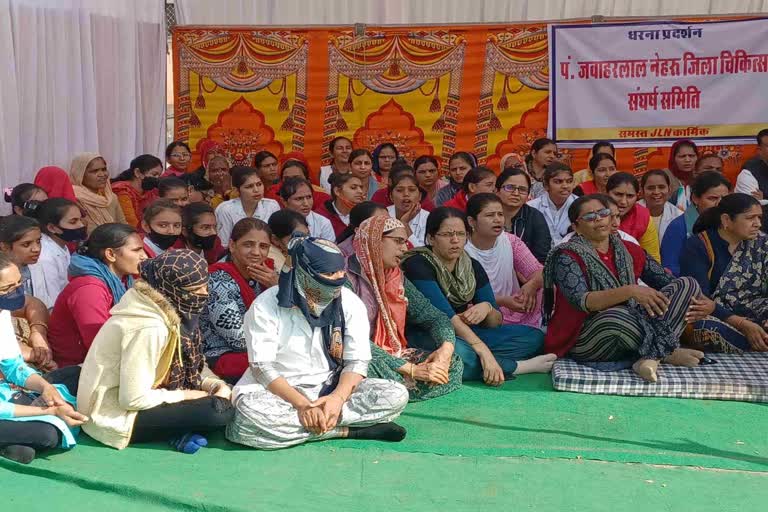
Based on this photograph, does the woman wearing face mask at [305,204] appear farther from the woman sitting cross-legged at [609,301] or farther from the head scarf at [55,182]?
the woman sitting cross-legged at [609,301]

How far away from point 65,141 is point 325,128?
7.38 ft

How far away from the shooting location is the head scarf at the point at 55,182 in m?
6.44

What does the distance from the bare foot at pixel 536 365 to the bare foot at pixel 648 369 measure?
1.53 feet

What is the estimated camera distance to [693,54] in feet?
26.1

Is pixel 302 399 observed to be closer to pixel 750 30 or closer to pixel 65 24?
pixel 65 24

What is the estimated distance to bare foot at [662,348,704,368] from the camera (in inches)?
181

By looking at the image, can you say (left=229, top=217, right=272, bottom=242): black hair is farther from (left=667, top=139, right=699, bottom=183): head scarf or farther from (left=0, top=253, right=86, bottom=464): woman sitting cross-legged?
(left=667, top=139, right=699, bottom=183): head scarf

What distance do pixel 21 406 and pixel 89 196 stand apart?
136 inches

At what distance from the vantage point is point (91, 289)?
13.2 feet

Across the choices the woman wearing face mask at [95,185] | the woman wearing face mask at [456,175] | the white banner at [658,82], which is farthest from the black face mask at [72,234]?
the white banner at [658,82]

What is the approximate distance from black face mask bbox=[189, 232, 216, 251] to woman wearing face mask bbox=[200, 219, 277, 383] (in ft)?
2.33

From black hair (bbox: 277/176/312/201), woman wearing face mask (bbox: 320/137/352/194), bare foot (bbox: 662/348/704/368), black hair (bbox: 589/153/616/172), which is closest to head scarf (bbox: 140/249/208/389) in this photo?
bare foot (bbox: 662/348/704/368)

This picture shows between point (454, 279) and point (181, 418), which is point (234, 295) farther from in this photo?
point (454, 279)

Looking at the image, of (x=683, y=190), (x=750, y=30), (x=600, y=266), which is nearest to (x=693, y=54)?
(x=750, y=30)
